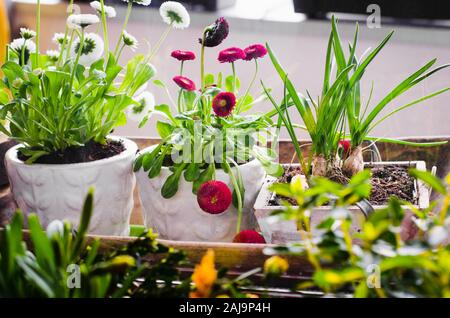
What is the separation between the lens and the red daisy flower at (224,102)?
0.69m

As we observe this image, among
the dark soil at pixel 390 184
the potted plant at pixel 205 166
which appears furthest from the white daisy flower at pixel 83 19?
the dark soil at pixel 390 184

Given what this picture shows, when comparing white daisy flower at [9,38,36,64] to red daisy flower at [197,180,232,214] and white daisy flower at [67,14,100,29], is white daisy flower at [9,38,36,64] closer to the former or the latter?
white daisy flower at [67,14,100,29]

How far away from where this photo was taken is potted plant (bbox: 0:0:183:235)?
717 millimetres

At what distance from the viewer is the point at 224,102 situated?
0.69 metres

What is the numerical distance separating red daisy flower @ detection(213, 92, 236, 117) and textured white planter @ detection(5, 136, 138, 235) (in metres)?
0.13

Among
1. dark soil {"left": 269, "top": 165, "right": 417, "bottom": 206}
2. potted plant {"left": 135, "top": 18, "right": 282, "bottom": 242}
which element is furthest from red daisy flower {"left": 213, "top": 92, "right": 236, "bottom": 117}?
dark soil {"left": 269, "top": 165, "right": 417, "bottom": 206}

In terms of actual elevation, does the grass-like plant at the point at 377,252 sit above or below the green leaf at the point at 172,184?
below

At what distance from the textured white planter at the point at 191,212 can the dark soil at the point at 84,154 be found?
0.06 m

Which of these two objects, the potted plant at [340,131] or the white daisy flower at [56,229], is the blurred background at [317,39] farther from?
the white daisy flower at [56,229]

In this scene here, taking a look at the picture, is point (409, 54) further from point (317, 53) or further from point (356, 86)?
point (356, 86)

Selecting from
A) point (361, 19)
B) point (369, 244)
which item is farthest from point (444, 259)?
point (361, 19)

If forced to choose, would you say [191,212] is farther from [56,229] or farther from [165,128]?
[56,229]

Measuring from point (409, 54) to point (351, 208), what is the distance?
→ 0.72 metres
